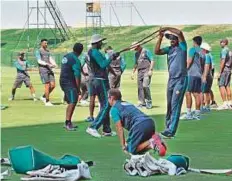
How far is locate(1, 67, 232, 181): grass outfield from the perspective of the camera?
9469 millimetres

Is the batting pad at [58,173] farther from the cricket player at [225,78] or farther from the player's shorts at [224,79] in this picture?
the player's shorts at [224,79]

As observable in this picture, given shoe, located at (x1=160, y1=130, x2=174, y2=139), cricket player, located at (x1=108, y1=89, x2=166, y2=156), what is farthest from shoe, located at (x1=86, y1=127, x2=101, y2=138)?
cricket player, located at (x1=108, y1=89, x2=166, y2=156)

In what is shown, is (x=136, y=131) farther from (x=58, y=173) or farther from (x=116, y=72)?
(x=116, y=72)

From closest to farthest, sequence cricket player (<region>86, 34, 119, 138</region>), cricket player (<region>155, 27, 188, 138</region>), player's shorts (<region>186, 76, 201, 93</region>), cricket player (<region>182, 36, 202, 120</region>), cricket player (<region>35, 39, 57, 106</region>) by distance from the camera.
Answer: cricket player (<region>155, 27, 188, 138</region>) < cricket player (<region>86, 34, 119, 138</region>) < cricket player (<region>182, 36, 202, 120</region>) < player's shorts (<region>186, 76, 201, 93</region>) < cricket player (<region>35, 39, 57, 106</region>)

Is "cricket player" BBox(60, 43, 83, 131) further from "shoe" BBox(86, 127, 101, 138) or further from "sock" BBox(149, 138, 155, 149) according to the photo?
"sock" BBox(149, 138, 155, 149)

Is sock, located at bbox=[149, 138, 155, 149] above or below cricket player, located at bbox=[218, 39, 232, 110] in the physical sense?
above

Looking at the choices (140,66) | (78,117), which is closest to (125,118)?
(78,117)

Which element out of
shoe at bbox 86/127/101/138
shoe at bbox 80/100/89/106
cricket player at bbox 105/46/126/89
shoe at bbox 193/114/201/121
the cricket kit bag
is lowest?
shoe at bbox 80/100/89/106

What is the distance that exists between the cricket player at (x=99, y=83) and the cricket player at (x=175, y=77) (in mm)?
995

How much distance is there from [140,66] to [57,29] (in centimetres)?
5730

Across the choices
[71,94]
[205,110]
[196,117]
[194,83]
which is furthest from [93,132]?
[205,110]

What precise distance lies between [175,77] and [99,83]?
4.96 feet

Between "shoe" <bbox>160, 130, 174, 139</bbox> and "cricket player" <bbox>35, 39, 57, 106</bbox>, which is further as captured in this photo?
"cricket player" <bbox>35, 39, 57, 106</bbox>

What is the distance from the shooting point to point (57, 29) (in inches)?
3007
